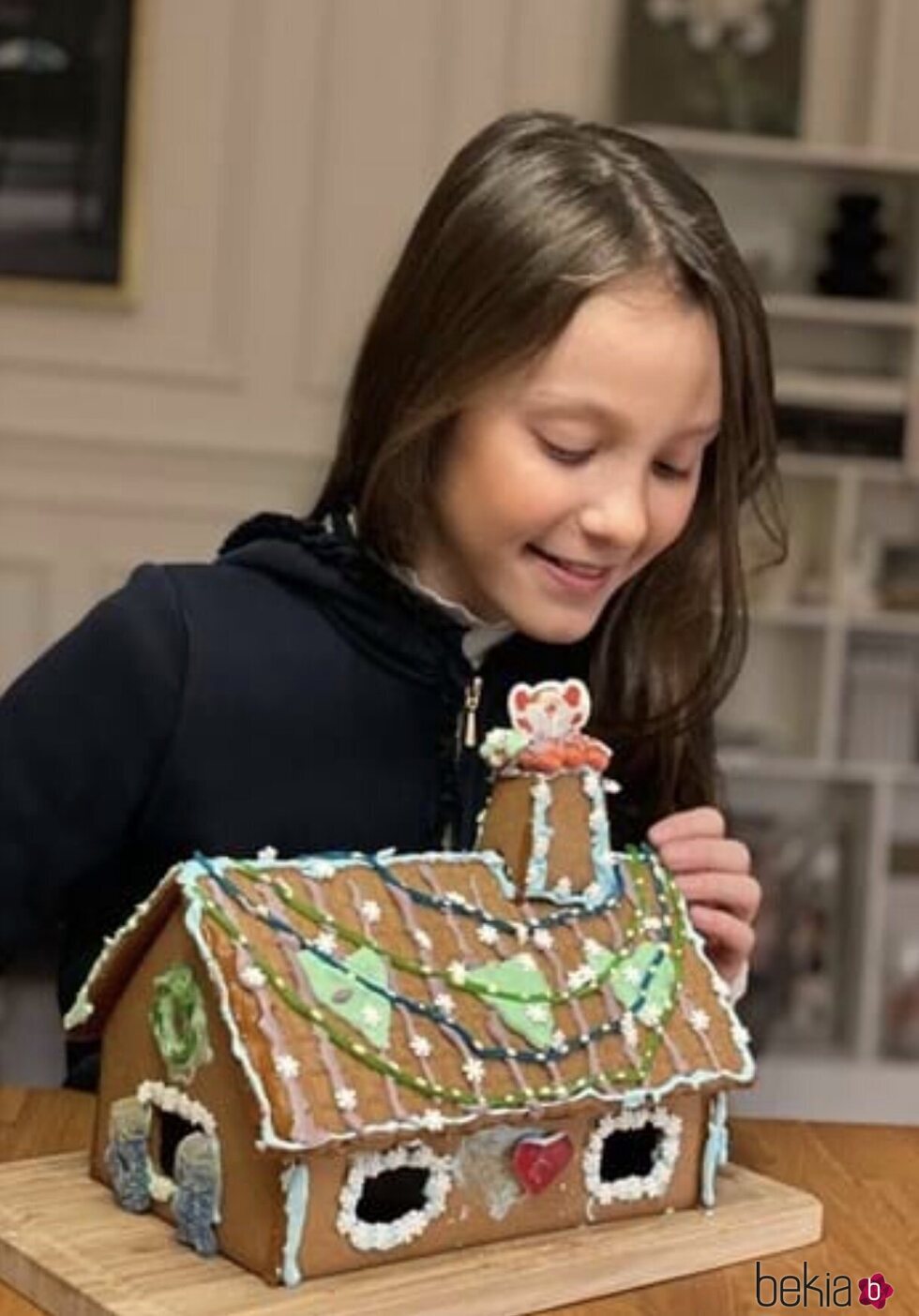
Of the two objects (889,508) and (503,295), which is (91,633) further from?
(889,508)

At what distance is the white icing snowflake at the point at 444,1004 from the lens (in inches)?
42.8

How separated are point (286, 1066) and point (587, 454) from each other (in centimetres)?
39

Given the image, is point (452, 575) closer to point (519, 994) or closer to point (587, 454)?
point (587, 454)

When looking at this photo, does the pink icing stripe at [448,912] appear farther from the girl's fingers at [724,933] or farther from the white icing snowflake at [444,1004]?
the girl's fingers at [724,933]

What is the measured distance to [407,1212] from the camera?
111 cm

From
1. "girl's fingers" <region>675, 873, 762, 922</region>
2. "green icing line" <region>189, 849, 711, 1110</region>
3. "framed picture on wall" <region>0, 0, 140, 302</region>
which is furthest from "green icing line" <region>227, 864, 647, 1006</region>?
"framed picture on wall" <region>0, 0, 140, 302</region>

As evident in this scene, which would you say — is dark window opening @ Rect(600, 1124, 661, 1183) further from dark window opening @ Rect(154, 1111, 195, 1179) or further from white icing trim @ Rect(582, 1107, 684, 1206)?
dark window opening @ Rect(154, 1111, 195, 1179)

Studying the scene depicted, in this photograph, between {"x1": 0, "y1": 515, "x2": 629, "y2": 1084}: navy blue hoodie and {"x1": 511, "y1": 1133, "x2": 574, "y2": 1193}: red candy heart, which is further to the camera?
{"x1": 0, "y1": 515, "x2": 629, "y2": 1084}: navy blue hoodie

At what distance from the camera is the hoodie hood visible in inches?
54.2

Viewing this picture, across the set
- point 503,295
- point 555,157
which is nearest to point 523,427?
point 503,295

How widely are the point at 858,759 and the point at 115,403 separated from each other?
1505mm

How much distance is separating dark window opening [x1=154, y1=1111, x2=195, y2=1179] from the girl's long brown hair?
39 centimetres

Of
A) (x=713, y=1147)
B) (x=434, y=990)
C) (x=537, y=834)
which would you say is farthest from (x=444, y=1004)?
(x=713, y=1147)

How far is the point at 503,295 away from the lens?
1.26 meters
